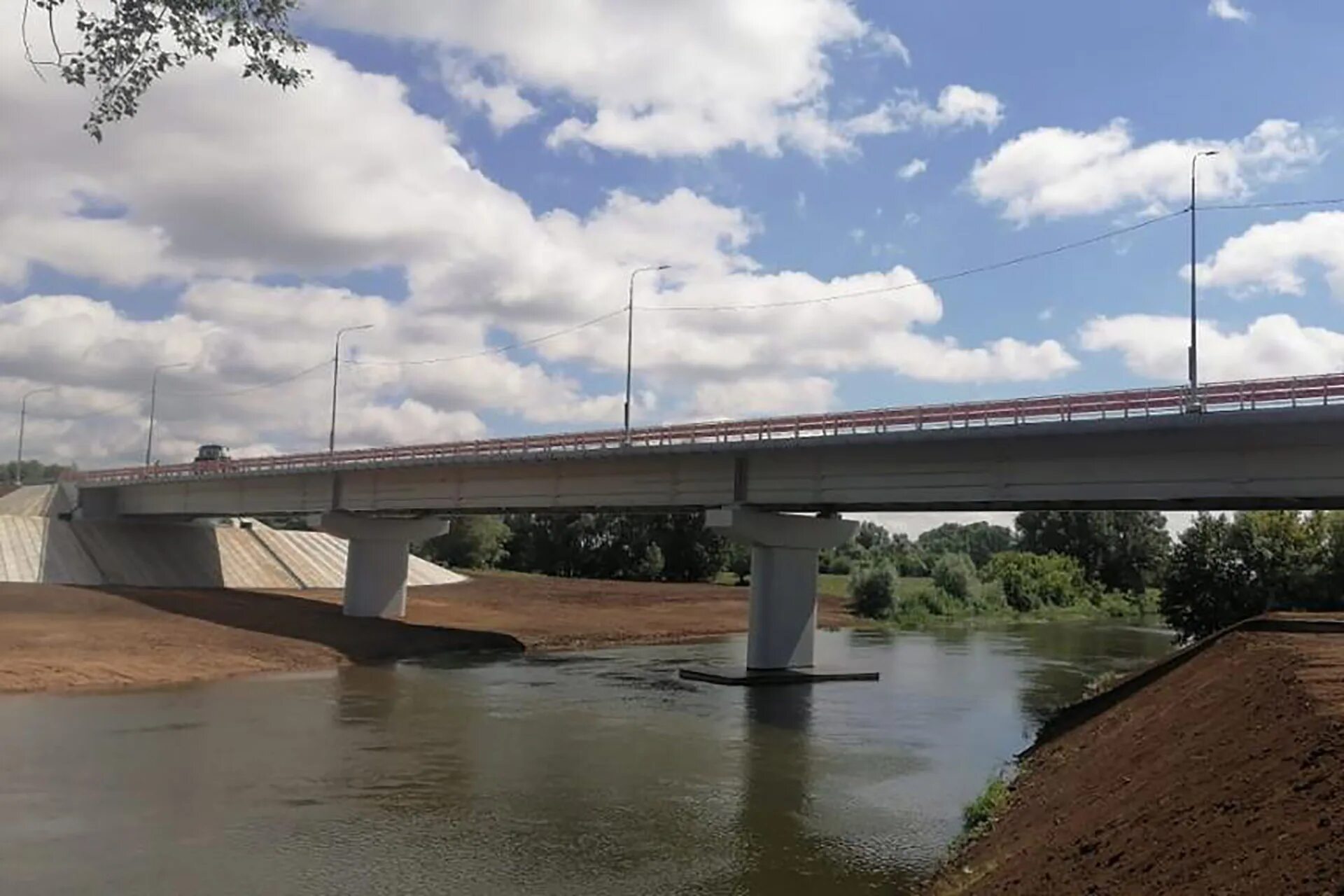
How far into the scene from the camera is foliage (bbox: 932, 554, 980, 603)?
103100 mm

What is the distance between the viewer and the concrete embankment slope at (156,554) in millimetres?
75625

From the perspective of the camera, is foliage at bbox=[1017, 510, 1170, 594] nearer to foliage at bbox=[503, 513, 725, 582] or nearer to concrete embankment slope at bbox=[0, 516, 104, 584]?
foliage at bbox=[503, 513, 725, 582]

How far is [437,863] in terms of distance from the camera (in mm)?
18562

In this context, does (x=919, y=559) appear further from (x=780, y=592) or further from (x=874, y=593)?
(x=780, y=592)

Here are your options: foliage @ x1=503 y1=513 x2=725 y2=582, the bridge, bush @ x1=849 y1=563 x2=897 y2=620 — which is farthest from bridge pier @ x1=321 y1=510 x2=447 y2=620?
foliage @ x1=503 y1=513 x2=725 y2=582

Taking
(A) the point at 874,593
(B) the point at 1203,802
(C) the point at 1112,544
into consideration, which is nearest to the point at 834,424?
(B) the point at 1203,802

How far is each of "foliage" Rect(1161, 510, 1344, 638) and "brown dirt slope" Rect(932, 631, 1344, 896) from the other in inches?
1147

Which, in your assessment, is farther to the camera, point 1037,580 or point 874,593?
point 1037,580

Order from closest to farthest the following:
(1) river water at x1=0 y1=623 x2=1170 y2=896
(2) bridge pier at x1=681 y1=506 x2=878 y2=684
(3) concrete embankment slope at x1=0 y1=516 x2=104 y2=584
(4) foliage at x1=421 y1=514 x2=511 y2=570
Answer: (1) river water at x1=0 y1=623 x2=1170 y2=896, (2) bridge pier at x1=681 y1=506 x2=878 y2=684, (3) concrete embankment slope at x1=0 y1=516 x2=104 y2=584, (4) foliage at x1=421 y1=514 x2=511 y2=570

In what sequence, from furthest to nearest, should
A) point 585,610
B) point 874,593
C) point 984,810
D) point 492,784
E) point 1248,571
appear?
point 874,593, point 585,610, point 1248,571, point 492,784, point 984,810

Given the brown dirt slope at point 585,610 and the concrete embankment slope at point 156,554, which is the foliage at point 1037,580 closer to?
the brown dirt slope at point 585,610

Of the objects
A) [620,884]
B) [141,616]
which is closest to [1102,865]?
[620,884]

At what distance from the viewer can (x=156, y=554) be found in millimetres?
82375

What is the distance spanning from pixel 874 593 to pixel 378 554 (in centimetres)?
4419
